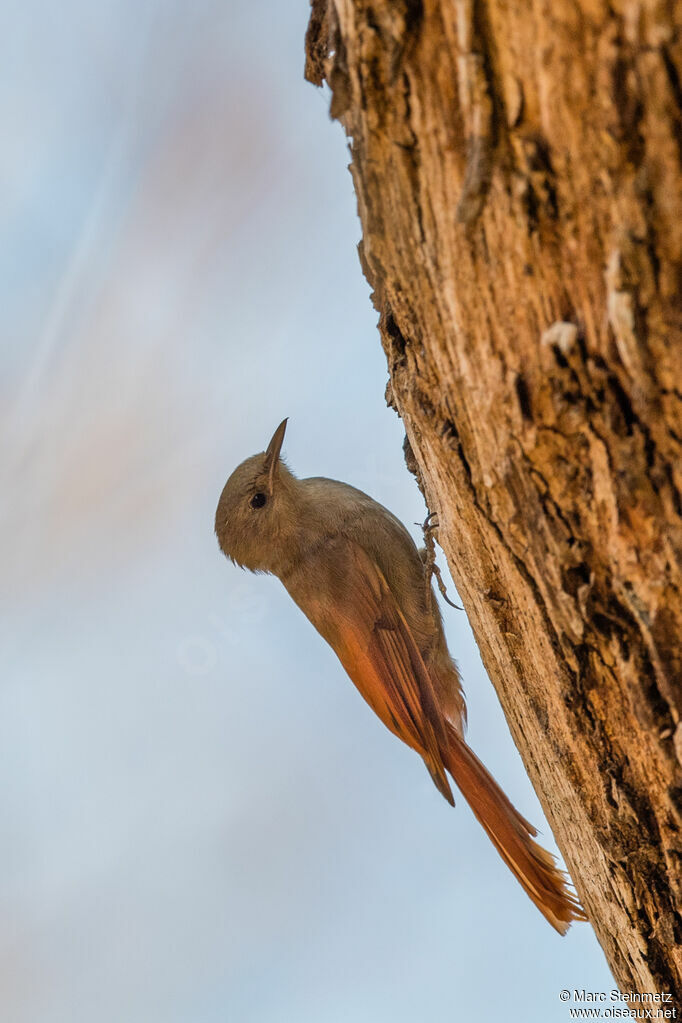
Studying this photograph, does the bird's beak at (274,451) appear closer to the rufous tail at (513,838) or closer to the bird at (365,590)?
the bird at (365,590)

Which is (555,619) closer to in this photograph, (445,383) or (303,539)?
(445,383)

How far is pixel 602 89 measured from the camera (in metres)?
1.15

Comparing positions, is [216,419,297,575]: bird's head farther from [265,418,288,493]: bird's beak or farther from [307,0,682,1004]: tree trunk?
[307,0,682,1004]: tree trunk

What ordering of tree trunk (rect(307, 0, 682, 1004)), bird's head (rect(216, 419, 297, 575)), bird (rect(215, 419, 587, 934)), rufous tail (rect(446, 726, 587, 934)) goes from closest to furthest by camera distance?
tree trunk (rect(307, 0, 682, 1004)) → rufous tail (rect(446, 726, 587, 934)) → bird (rect(215, 419, 587, 934)) → bird's head (rect(216, 419, 297, 575))

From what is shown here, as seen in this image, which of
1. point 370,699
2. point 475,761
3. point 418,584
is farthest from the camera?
point 418,584

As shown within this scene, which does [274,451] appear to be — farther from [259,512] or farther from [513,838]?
[513,838]

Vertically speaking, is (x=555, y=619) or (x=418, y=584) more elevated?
(x=418, y=584)

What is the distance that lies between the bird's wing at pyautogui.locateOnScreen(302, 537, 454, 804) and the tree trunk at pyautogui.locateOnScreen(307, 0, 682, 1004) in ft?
5.05

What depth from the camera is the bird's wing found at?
3.37 metres

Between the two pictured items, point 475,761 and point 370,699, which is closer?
point 475,761

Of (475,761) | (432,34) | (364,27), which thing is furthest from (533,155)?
(475,761)

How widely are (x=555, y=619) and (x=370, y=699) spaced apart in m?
2.11

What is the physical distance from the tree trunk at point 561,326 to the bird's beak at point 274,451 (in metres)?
2.00

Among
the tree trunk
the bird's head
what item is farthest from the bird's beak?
the tree trunk
